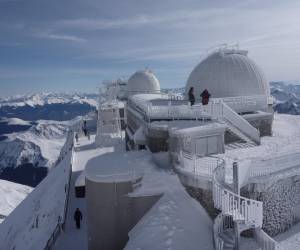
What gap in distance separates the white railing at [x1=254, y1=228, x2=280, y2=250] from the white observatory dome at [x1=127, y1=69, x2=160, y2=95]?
38.4 m

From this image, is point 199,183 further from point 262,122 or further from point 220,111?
point 262,122

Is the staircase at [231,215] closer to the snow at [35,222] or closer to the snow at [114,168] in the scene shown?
the snow at [114,168]

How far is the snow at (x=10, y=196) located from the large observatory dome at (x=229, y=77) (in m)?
53.8

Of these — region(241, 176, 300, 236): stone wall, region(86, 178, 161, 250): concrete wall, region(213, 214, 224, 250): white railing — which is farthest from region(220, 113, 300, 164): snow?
region(86, 178, 161, 250): concrete wall

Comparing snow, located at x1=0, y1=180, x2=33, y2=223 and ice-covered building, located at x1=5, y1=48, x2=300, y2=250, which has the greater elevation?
ice-covered building, located at x1=5, y1=48, x2=300, y2=250

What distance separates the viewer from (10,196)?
259 ft

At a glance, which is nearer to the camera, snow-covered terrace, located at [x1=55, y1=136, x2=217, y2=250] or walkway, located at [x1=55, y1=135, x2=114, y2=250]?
snow-covered terrace, located at [x1=55, y1=136, x2=217, y2=250]

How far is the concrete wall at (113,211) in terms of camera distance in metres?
14.2

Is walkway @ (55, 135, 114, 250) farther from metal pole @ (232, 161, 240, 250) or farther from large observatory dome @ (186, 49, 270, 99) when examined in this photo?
large observatory dome @ (186, 49, 270, 99)

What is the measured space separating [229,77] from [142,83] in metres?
27.8

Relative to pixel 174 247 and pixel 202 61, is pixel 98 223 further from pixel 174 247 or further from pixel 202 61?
pixel 202 61

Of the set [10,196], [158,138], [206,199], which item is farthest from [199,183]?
[10,196]

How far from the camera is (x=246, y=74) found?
23844mm

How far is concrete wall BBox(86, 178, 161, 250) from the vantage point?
1420 centimetres
